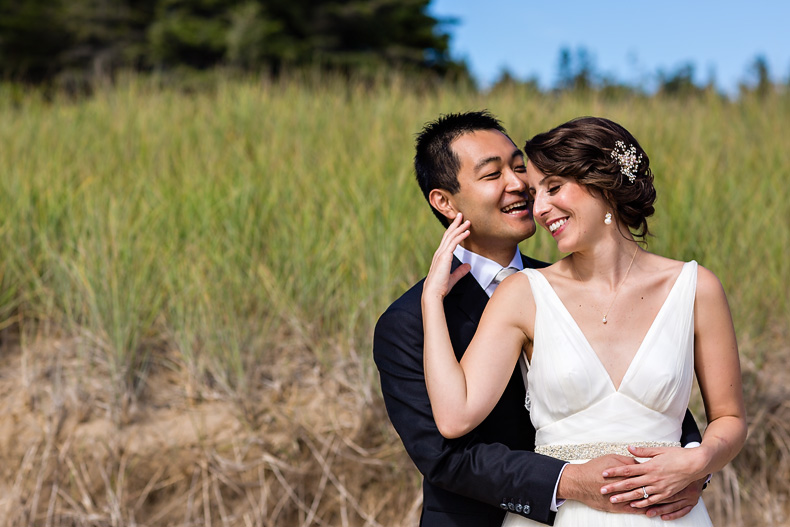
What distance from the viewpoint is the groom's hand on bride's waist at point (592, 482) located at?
1.80 metres

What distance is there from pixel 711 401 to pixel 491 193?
31.4 inches

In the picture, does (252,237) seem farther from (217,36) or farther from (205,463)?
(217,36)

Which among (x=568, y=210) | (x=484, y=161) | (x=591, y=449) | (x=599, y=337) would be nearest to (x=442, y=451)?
(x=591, y=449)

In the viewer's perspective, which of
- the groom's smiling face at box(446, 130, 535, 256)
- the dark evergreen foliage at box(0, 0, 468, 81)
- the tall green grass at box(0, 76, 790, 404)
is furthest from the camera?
the dark evergreen foliage at box(0, 0, 468, 81)

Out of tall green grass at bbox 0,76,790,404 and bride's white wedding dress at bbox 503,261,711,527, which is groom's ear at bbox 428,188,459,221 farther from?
tall green grass at bbox 0,76,790,404

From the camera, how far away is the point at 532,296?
1958 mm

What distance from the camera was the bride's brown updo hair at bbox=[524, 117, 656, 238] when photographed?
6.13ft

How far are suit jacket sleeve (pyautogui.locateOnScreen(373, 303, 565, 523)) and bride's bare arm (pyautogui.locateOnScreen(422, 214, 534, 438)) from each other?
0.12 m

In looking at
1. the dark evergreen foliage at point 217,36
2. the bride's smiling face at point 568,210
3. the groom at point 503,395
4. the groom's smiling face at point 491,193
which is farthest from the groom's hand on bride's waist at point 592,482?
the dark evergreen foliage at point 217,36

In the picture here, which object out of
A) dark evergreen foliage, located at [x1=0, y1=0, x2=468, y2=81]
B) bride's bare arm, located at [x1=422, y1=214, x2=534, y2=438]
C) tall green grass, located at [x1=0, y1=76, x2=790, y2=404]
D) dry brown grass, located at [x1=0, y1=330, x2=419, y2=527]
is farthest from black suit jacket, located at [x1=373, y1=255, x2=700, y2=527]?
dark evergreen foliage, located at [x1=0, y1=0, x2=468, y2=81]

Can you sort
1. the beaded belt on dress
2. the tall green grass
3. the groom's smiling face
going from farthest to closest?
the tall green grass
the groom's smiling face
the beaded belt on dress

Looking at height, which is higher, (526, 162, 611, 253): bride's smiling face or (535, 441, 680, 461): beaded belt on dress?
(526, 162, 611, 253): bride's smiling face

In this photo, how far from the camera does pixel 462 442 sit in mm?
1989

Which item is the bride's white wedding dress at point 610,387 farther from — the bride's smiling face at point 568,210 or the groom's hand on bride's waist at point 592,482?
the bride's smiling face at point 568,210
